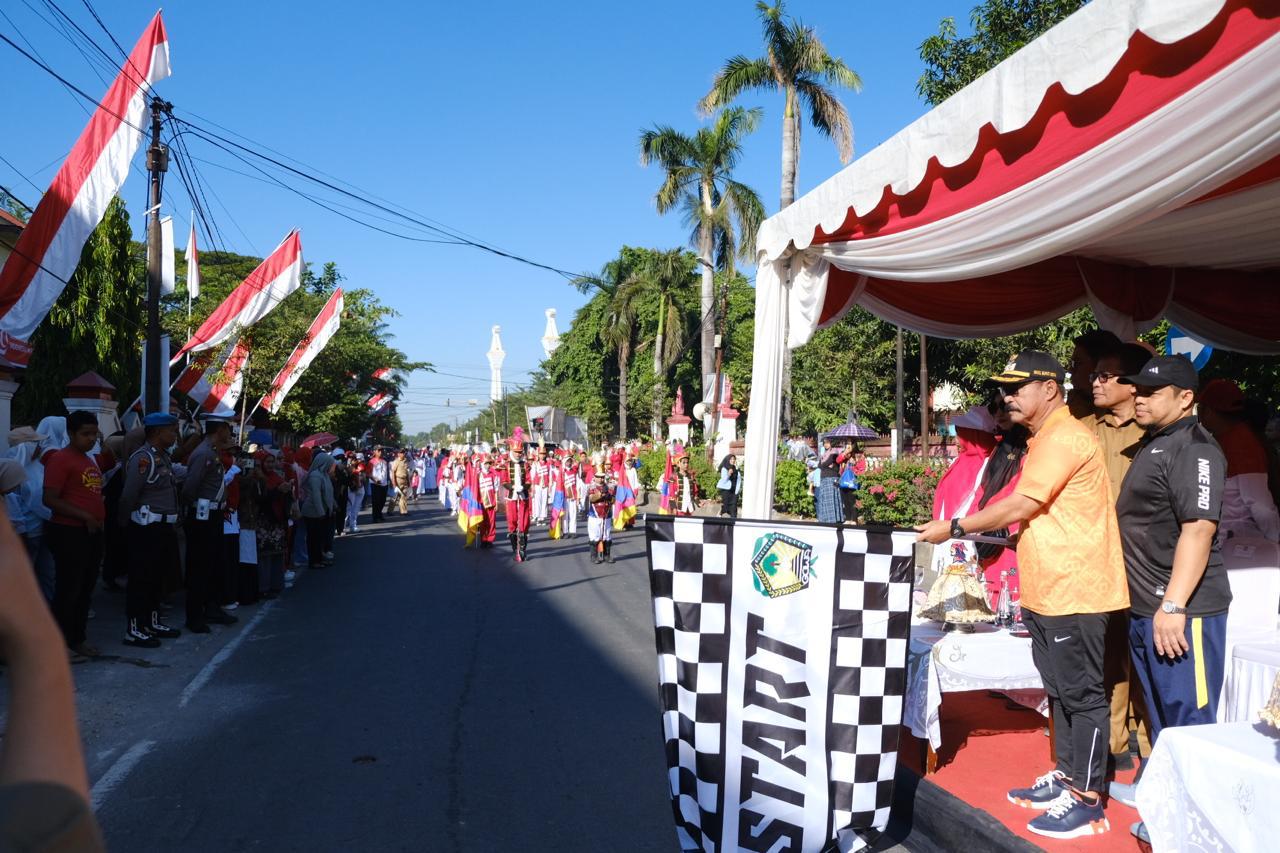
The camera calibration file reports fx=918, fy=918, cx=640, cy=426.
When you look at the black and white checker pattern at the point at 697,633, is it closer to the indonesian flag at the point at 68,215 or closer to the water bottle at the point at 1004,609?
the water bottle at the point at 1004,609

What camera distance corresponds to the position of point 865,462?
20.9m

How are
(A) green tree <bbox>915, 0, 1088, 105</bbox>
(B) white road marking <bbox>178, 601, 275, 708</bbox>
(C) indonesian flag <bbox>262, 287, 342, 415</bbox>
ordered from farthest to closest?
1. (C) indonesian flag <bbox>262, 287, 342, 415</bbox>
2. (A) green tree <bbox>915, 0, 1088, 105</bbox>
3. (B) white road marking <bbox>178, 601, 275, 708</bbox>

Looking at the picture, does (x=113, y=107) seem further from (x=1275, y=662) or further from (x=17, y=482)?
(x=1275, y=662)

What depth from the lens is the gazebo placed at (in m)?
2.75

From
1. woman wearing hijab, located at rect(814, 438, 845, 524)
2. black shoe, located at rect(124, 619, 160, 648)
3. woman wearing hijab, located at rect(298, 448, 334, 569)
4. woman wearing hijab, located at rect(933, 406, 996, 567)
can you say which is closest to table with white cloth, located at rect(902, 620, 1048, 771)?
woman wearing hijab, located at rect(933, 406, 996, 567)

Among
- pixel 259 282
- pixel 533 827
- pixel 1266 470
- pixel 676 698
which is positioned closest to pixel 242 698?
pixel 533 827

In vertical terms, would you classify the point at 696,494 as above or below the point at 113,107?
below

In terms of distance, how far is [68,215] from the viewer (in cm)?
1012

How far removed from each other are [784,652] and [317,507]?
11435 mm

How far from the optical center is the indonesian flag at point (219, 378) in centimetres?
1585

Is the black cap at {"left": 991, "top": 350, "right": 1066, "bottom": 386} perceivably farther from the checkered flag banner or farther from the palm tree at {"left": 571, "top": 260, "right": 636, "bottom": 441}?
the palm tree at {"left": 571, "top": 260, "right": 636, "bottom": 441}

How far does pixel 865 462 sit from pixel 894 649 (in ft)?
58.0

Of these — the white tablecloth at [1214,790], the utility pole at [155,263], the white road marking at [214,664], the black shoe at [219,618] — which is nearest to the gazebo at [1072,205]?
the white tablecloth at [1214,790]

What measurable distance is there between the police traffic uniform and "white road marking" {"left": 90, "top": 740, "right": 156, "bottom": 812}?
355 cm
